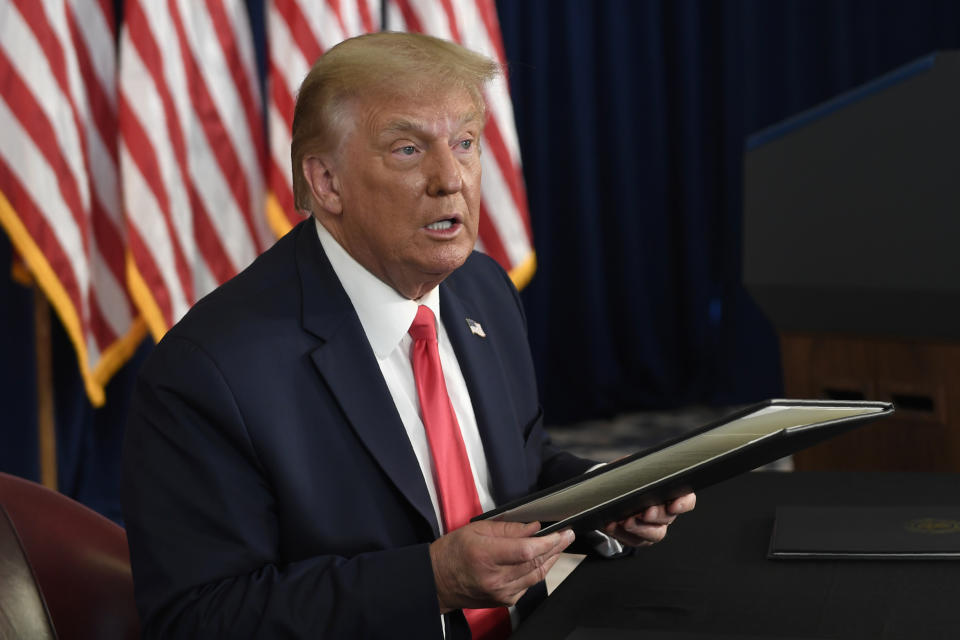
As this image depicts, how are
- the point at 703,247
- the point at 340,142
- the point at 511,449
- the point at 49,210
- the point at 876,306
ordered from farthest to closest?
the point at 703,247 → the point at 49,210 → the point at 876,306 → the point at 511,449 → the point at 340,142

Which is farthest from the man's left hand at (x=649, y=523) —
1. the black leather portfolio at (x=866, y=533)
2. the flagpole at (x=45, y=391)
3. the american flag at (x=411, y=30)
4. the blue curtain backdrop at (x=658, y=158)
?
the blue curtain backdrop at (x=658, y=158)

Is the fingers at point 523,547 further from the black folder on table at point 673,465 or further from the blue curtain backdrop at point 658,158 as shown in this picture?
the blue curtain backdrop at point 658,158

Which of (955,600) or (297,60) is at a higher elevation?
(297,60)

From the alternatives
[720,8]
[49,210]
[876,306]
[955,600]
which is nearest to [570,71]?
[720,8]

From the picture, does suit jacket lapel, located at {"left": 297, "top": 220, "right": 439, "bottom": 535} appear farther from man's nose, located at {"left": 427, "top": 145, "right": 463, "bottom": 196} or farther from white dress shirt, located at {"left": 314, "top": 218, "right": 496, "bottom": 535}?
man's nose, located at {"left": 427, "top": 145, "right": 463, "bottom": 196}

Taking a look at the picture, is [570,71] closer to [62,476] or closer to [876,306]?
[62,476]

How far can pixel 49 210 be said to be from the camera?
3.40 meters

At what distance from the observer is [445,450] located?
4.44 ft

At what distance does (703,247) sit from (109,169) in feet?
10.8

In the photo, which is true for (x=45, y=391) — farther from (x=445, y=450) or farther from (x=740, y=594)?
(x=740, y=594)

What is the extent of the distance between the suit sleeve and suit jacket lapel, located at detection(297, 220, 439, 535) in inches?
4.5

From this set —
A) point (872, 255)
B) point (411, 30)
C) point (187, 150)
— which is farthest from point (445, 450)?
point (411, 30)

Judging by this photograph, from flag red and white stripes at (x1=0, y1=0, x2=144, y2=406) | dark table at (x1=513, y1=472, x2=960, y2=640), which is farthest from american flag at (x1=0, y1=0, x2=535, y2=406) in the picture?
dark table at (x1=513, y1=472, x2=960, y2=640)

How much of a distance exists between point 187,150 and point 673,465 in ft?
9.80
